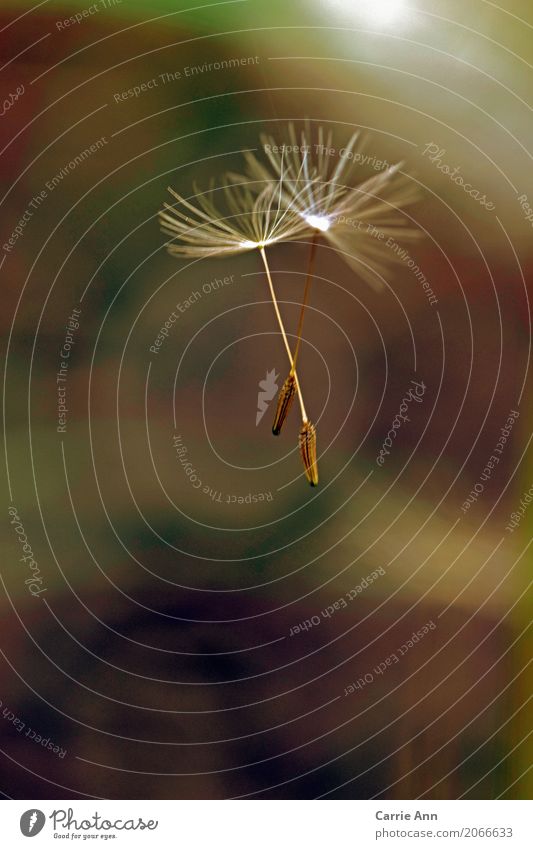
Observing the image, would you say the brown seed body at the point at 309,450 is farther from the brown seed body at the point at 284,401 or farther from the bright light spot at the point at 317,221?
the bright light spot at the point at 317,221

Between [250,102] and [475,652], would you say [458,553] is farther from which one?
[250,102]

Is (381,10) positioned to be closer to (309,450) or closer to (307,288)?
(307,288)

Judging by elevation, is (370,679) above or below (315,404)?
below

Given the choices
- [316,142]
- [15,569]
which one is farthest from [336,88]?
[15,569]
